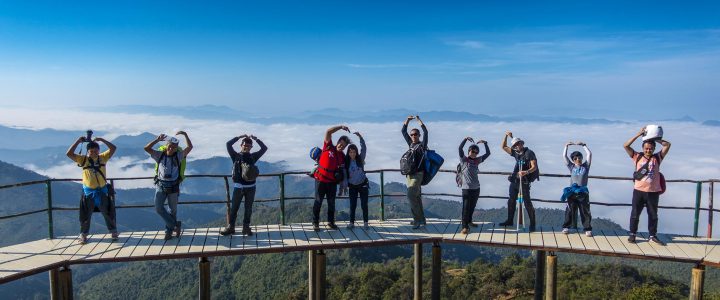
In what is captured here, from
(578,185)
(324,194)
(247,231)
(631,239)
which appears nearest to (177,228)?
(247,231)

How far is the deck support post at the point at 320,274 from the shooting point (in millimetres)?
10406

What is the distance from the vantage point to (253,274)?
76375mm

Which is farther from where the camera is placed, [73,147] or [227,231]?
[227,231]

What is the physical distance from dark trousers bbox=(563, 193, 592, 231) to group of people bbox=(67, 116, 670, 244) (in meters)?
0.02

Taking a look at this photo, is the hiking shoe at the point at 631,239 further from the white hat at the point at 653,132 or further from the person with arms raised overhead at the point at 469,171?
the person with arms raised overhead at the point at 469,171

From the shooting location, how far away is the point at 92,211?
9852 mm

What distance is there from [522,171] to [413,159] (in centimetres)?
220

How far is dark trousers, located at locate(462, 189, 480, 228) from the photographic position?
10.7 metres

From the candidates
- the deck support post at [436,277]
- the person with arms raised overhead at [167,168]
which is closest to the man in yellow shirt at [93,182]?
the person with arms raised overhead at [167,168]

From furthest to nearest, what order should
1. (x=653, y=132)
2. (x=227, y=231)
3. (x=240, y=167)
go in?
1. (x=227, y=231)
2. (x=240, y=167)
3. (x=653, y=132)

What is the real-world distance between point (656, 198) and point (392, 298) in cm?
3493

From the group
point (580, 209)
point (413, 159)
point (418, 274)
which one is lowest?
point (418, 274)

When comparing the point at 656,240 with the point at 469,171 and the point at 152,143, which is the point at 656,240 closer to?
the point at 469,171

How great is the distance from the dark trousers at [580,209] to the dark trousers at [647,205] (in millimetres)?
815
